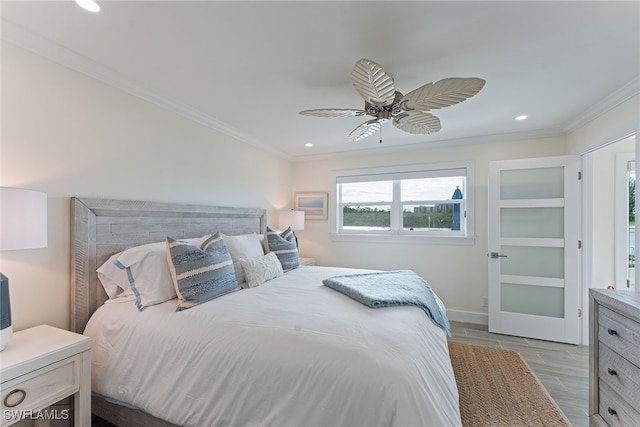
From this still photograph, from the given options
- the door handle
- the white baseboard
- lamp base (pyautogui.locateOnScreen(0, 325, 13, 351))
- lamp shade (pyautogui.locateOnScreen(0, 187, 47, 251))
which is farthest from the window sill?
lamp base (pyautogui.locateOnScreen(0, 325, 13, 351))

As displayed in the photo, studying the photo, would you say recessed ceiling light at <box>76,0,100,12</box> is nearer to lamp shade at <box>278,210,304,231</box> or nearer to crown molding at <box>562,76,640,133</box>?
lamp shade at <box>278,210,304,231</box>

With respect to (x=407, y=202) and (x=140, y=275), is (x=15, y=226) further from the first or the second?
(x=407, y=202)

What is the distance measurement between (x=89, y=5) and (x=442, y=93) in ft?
6.51

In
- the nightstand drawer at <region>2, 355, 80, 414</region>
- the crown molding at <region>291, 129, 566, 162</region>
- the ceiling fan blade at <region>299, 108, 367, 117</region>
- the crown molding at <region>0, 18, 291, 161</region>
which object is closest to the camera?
the nightstand drawer at <region>2, 355, 80, 414</region>

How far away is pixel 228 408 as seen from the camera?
130cm

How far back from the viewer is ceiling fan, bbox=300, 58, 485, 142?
61.0 inches

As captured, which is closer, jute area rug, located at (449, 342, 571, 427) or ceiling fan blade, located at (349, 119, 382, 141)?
jute area rug, located at (449, 342, 571, 427)

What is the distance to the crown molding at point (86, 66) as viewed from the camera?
63.2 inches

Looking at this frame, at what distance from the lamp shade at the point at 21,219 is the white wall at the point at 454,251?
3528 mm

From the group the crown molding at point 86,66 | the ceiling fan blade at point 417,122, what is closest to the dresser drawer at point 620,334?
the ceiling fan blade at point 417,122

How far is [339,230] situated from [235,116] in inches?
94.0

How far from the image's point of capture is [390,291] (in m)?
1.98

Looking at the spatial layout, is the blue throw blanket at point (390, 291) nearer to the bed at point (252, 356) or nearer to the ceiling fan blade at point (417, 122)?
the bed at point (252, 356)

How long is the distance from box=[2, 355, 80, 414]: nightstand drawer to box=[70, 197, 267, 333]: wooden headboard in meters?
0.51
